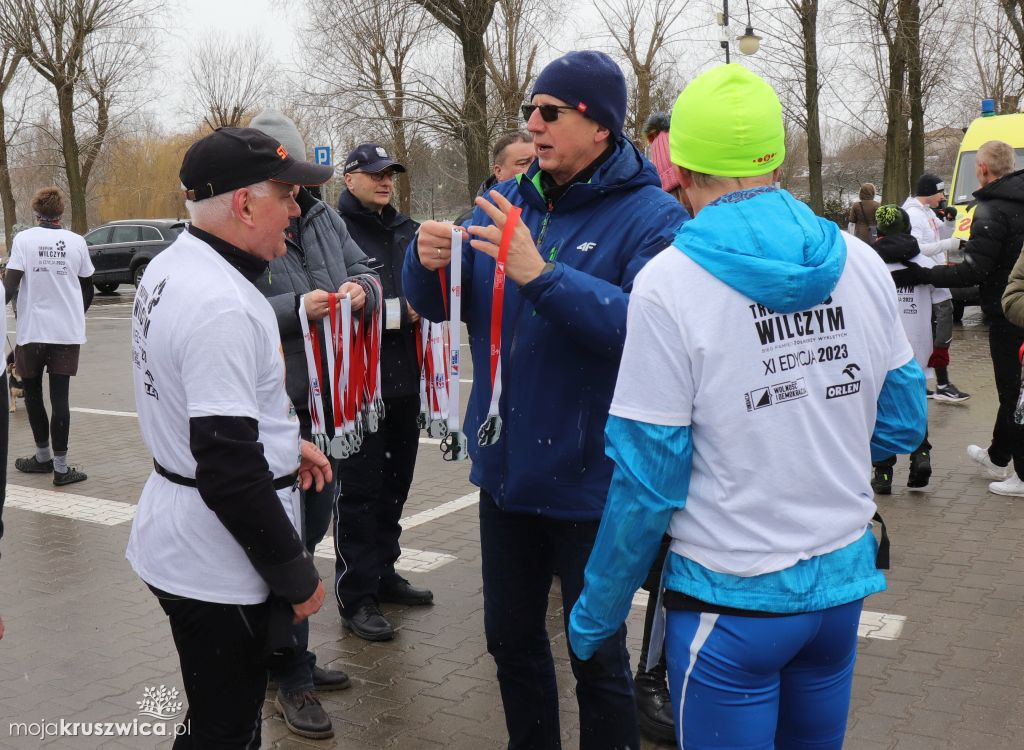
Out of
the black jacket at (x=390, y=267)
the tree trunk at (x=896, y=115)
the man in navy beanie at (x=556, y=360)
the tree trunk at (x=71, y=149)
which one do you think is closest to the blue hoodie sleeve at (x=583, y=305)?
the man in navy beanie at (x=556, y=360)

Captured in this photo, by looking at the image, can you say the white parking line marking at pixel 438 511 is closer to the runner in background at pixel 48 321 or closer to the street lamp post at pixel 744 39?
the runner in background at pixel 48 321

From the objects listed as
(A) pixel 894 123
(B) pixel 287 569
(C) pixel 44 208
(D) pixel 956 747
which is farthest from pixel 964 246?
(A) pixel 894 123

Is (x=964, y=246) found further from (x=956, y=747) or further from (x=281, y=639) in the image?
(x=281, y=639)

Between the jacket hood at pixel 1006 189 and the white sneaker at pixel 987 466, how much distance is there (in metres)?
1.82

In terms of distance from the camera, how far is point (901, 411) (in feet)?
7.54

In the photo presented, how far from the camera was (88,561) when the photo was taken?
5.89 metres

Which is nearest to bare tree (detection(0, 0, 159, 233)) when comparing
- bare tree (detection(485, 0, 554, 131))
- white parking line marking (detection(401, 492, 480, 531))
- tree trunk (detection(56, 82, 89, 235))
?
tree trunk (detection(56, 82, 89, 235))

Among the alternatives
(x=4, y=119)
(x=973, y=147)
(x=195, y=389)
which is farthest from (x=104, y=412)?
(x=4, y=119)

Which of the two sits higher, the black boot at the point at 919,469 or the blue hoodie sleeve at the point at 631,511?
the blue hoodie sleeve at the point at 631,511

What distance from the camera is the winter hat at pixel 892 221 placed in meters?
6.91

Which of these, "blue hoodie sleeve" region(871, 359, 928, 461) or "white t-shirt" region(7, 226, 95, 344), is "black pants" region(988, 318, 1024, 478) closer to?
"blue hoodie sleeve" region(871, 359, 928, 461)

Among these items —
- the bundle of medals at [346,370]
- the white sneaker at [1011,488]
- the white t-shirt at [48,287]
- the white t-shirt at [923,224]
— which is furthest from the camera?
the white t-shirt at [923,224]

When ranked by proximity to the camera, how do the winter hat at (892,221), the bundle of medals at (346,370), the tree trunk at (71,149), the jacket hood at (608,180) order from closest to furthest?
the jacket hood at (608,180) → the bundle of medals at (346,370) → the winter hat at (892,221) → the tree trunk at (71,149)

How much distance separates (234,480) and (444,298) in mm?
1116
